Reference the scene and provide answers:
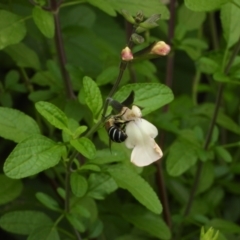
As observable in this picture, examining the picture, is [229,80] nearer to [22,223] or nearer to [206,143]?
[206,143]

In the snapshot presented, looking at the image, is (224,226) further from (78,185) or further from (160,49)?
(160,49)

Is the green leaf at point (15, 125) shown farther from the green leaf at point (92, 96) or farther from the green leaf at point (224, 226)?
the green leaf at point (224, 226)

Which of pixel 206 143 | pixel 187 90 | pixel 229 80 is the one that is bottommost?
pixel 187 90

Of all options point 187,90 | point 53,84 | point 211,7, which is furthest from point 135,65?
point 187,90

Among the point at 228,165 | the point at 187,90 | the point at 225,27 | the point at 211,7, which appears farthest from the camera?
the point at 187,90

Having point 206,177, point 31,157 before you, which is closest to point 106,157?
point 31,157

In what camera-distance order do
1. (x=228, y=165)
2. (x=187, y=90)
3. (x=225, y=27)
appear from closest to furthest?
(x=225, y=27)
(x=228, y=165)
(x=187, y=90)
